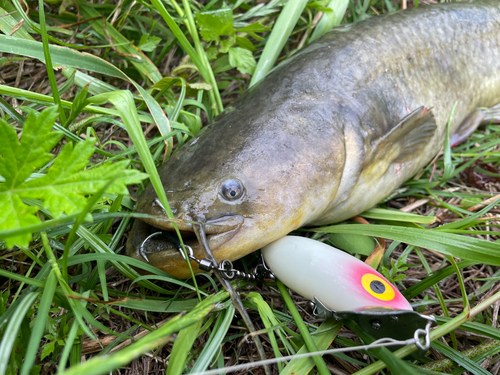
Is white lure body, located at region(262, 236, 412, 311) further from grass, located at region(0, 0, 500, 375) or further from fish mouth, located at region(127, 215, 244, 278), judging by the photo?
fish mouth, located at region(127, 215, 244, 278)

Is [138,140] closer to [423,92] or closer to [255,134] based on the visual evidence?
[255,134]

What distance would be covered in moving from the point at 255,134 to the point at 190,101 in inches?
26.9

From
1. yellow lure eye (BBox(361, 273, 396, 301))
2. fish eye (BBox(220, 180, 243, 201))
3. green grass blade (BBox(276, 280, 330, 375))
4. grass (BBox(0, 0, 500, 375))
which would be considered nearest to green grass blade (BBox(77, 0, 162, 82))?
grass (BBox(0, 0, 500, 375))

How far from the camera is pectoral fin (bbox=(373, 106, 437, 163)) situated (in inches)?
79.4

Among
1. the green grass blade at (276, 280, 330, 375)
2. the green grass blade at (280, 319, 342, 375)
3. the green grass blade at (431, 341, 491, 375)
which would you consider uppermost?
the green grass blade at (276, 280, 330, 375)

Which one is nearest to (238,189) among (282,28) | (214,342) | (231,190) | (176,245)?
(231,190)

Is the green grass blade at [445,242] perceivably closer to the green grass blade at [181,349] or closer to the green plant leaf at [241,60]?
the green grass blade at [181,349]

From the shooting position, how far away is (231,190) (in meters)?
1.59

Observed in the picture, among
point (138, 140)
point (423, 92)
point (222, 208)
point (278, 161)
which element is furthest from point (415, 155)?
point (138, 140)

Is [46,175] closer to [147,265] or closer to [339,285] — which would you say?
[147,265]

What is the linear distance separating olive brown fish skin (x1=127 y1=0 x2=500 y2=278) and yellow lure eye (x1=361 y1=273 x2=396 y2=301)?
401 mm

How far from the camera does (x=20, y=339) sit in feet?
4.32

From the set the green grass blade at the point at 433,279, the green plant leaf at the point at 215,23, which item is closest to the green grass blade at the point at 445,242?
the green grass blade at the point at 433,279

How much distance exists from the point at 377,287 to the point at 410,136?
3.35 ft
